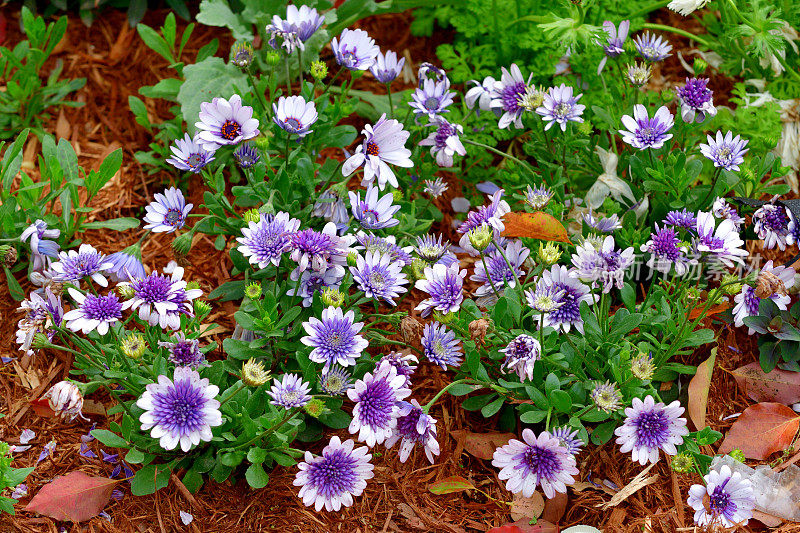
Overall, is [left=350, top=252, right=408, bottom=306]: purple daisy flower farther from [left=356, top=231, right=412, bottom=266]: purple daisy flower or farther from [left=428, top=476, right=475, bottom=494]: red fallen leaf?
[left=428, top=476, right=475, bottom=494]: red fallen leaf

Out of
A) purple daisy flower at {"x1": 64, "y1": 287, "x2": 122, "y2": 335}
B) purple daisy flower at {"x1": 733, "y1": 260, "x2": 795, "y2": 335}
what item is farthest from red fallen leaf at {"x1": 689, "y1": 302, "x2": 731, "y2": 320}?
purple daisy flower at {"x1": 64, "y1": 287, "x2": 122, "y2": 335}

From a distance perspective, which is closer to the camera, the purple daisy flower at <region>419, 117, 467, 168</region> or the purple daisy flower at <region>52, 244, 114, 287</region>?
the purple daisy flower at <region>52, 244, 114, 287</region>

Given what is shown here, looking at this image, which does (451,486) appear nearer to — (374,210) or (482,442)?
(482,442)

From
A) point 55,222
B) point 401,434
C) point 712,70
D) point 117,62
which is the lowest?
point 401,434

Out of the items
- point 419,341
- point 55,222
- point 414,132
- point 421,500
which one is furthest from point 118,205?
point 421,500

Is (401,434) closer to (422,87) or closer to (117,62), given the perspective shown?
(422,87)

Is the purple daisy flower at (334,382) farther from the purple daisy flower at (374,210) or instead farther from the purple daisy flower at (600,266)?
the purple daisy flower at (600,266)
